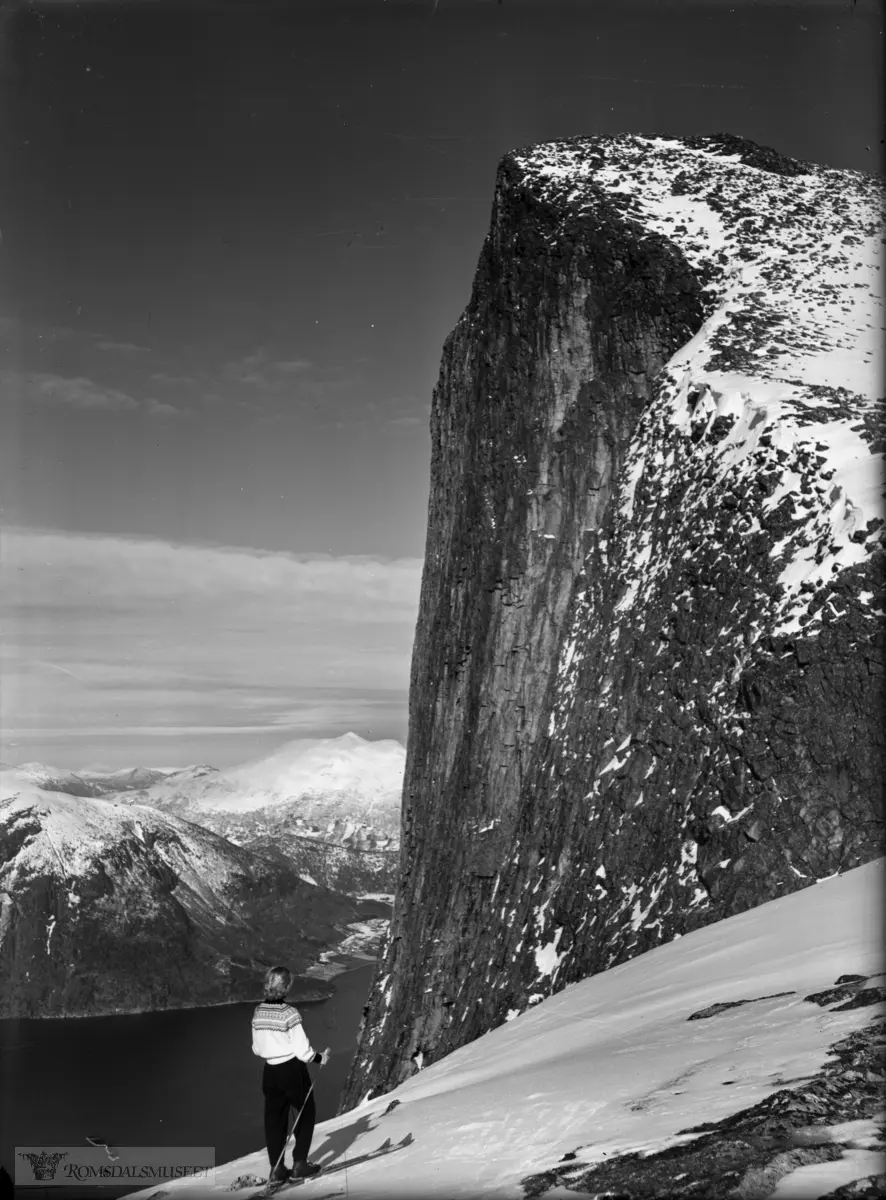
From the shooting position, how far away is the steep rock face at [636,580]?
1521 cm

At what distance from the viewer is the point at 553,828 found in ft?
69.2

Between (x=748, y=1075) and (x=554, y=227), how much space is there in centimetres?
2967

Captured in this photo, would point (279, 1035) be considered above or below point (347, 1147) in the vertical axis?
above

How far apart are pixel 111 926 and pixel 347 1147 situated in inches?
6705

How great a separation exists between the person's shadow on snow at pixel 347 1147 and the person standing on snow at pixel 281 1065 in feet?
1.02

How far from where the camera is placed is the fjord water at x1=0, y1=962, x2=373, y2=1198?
2594 inches

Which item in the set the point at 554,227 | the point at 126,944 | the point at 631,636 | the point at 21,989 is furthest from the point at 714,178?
the point at 126,944

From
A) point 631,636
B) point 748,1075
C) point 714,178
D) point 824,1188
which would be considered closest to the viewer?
point 824,1188

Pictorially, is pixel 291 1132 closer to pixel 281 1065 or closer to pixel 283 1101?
pixel 283 1101

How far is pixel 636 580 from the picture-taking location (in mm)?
21797

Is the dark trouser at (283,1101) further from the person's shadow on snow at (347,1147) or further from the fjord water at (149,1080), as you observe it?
the fjord water at (149,1080)

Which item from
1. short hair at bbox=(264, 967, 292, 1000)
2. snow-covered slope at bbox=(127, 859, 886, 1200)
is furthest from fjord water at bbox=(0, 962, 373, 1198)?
short hair at bbox=(264, 967, 292, 1000)

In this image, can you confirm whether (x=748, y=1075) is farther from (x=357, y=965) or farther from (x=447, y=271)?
(x=357, y=965)

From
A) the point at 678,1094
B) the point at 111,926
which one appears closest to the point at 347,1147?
the point at 678,1094
